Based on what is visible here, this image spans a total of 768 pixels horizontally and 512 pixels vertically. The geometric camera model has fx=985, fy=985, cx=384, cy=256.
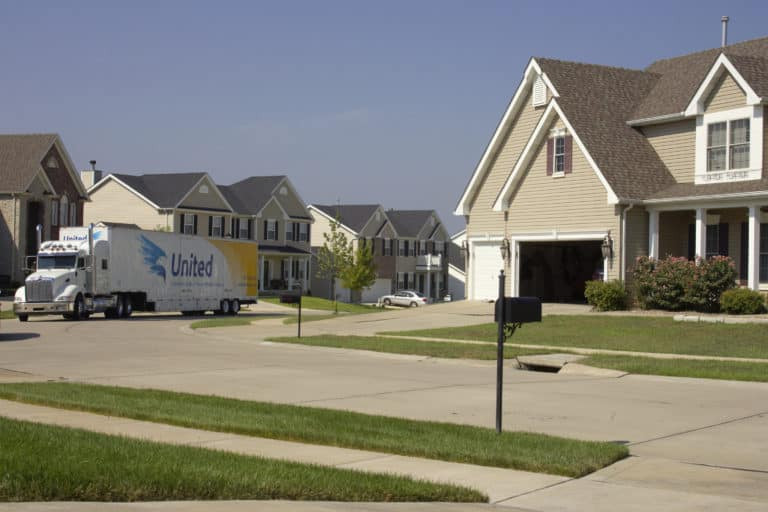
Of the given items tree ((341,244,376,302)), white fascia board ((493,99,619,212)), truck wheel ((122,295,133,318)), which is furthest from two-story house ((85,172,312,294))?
white fascia board ((493,99,619,212))

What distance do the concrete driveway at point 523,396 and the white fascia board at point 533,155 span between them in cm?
1280

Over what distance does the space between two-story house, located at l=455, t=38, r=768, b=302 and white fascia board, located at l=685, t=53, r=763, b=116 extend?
44 millimetres

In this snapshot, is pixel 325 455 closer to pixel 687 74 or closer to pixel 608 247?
pixel 608 247

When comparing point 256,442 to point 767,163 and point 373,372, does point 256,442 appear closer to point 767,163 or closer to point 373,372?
point 373,372

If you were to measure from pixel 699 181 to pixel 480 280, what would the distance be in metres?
10.6

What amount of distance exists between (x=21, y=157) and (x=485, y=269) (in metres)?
38.2

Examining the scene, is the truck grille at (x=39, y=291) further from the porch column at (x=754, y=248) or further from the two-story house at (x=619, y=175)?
the porch column at (x=754, y=248)

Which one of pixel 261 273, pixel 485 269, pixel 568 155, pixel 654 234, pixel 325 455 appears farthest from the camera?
pixel 261 273

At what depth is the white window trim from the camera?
103 feet

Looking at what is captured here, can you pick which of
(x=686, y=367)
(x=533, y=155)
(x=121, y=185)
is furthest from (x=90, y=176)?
(x=686, y=367)

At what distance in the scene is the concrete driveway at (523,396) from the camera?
938 centimetres

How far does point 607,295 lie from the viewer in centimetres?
3350

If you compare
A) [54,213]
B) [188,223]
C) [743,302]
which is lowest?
[743,302]

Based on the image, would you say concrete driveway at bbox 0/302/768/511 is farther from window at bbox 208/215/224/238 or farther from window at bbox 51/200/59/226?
window at bbox 208/215/224/238
